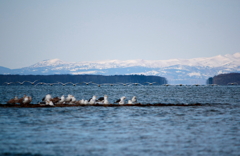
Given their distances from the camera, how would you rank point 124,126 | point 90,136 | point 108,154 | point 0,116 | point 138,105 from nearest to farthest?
point 108,154 → point 90,136 → point 124,126 → point 0,116 → point 138,105

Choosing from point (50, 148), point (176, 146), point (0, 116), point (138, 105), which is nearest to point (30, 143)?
point (50, 148)

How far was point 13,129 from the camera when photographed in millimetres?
28344

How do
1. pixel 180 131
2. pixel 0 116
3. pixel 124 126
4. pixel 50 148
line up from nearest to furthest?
1. pixel 50 148
2. pixel 180 131
3. pixel 124 126
4. pixel 0 116

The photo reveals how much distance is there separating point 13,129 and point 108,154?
440 inches

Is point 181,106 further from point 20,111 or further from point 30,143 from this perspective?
point 30,143

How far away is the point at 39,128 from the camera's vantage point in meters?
29.0

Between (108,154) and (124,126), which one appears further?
(124,126)

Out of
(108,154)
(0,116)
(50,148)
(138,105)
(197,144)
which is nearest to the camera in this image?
(108,154)

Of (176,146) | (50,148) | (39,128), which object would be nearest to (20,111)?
(39,128)

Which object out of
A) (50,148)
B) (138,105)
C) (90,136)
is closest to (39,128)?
(90,136)

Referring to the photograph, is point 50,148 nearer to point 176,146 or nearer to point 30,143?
point 30,143

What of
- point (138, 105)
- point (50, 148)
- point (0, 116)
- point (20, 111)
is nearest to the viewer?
point (50, 148)

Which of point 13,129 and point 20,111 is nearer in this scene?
point 13,129

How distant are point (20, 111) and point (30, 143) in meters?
19.7
